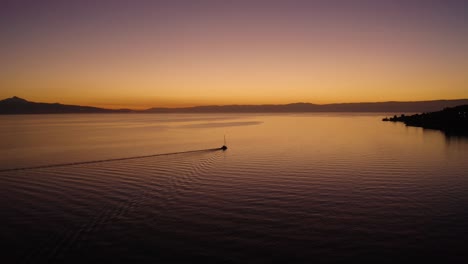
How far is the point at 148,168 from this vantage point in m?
36.5

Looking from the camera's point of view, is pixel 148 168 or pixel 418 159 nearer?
pixel 148 168

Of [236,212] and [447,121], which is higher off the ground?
[447,121]

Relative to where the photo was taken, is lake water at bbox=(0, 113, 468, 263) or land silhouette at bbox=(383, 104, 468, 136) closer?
lake water at bbox=(0, 113, 468, 263)

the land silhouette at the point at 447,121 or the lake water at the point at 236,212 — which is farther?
the land silhouette at the point at 447,121

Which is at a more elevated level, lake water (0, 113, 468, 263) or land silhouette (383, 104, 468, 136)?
land silhouette (383, 104, 468, 136)

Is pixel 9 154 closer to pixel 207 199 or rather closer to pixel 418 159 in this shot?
pixel 207 199

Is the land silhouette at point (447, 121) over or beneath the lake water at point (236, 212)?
over

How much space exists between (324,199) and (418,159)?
983 inches

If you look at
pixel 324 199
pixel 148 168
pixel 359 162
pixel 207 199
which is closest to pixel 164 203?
pixel 207 199

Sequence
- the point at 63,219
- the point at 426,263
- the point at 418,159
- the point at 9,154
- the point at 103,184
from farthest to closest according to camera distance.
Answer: the point at 9,154, the point at 418,159, the point at 103,184, the point at 63,219, the point at 426,263

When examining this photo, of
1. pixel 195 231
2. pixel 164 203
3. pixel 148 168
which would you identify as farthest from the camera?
pixel 148 168

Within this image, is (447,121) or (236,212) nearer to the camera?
(236,212)

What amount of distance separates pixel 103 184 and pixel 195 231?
13.9 meters

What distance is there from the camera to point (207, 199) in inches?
924
